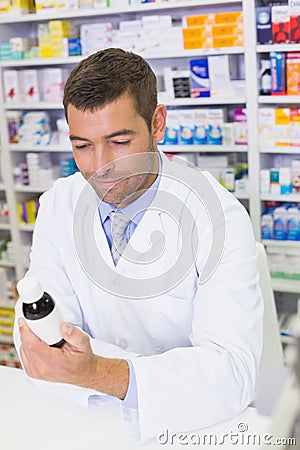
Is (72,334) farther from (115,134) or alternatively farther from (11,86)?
(11,86)

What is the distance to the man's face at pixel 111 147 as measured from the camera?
1.28 metres

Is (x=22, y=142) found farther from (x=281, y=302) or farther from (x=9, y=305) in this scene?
(x=281, y=302)

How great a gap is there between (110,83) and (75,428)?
28.6 inches

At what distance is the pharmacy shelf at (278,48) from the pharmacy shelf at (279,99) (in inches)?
7.6

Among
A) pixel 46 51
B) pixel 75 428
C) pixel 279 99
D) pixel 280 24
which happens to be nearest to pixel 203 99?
pixel 279 99

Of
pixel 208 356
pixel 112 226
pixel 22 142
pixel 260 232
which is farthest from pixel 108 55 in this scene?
pixel 22 142

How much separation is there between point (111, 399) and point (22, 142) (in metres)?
2.30

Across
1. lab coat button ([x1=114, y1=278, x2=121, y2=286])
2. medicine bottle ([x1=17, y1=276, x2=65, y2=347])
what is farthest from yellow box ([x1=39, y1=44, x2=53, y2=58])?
medicine bottle ([x1=17, y1=276, x2=65, y2=347])

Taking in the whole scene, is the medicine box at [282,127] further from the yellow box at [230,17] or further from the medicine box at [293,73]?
the yellow box at [230,17]

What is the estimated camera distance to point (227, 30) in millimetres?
2602

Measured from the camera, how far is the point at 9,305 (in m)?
3.45

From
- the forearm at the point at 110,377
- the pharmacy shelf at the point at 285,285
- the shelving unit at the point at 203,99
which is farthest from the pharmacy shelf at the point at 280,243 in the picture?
the forearm at the point at 110,377

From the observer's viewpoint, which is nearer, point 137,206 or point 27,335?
point 27,335

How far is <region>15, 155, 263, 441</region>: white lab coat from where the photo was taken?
108cm
